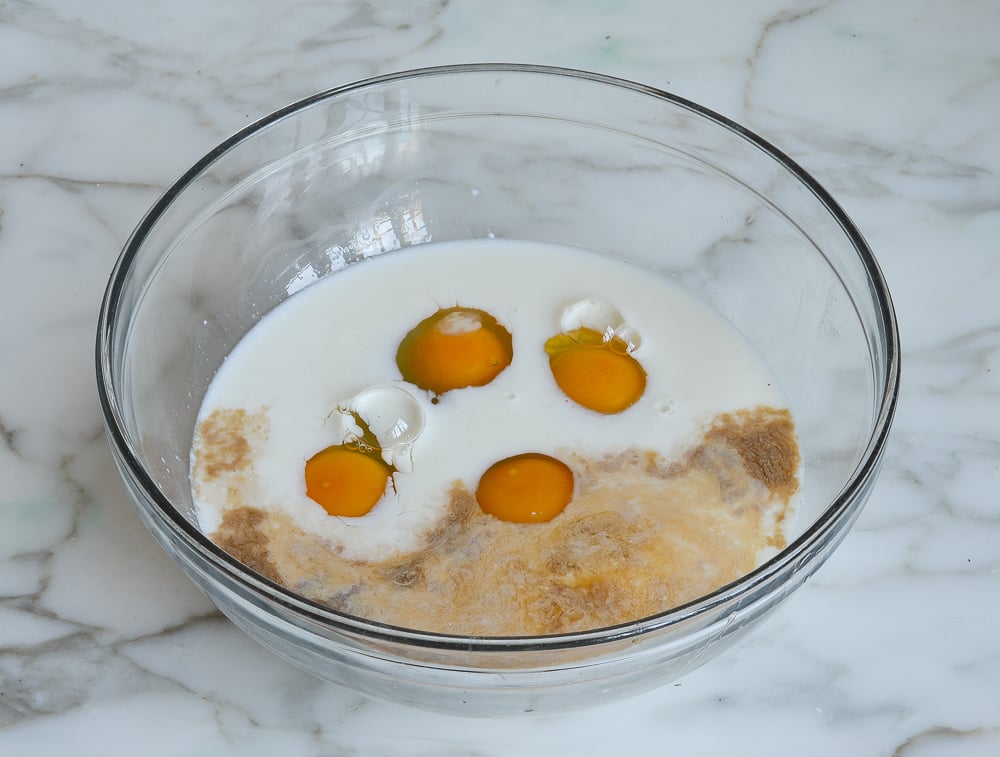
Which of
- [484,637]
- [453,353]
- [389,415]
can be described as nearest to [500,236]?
[453,353]

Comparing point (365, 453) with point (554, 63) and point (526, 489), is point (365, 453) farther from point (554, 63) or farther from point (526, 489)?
point (554, 63)

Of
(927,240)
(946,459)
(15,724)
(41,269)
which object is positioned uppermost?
(927,240)

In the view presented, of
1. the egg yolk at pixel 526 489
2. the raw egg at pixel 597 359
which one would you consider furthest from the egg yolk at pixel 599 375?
the egg yolk at pixel 526 489

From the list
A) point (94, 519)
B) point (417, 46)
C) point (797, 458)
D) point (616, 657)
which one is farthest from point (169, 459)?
point (417, 46)

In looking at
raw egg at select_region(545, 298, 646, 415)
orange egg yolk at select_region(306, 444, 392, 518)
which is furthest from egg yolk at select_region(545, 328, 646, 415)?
orange egg yolk at select_region(306, 444, 392, 518)

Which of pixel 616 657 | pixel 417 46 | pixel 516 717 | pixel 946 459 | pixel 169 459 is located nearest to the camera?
pixel 616 657

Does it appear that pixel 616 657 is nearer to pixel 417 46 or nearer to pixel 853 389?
pixel 853 389

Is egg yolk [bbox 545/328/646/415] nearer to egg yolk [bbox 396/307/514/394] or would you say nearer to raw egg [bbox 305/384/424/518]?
egg yolk [bbox 396/307/514/394]
